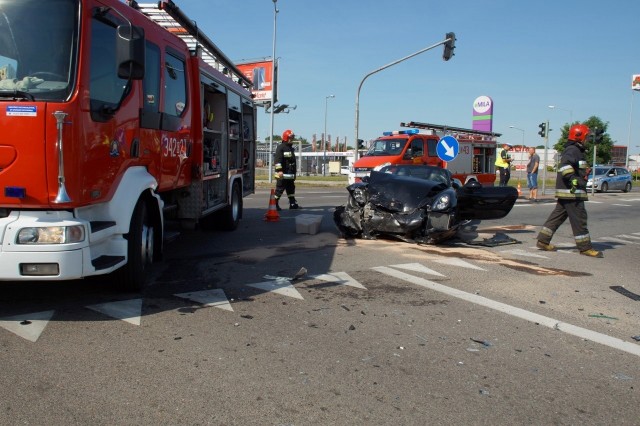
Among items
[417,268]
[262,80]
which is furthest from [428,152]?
[262,80]

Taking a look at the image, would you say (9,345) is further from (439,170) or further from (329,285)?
(439,170)

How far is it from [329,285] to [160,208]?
202 cm

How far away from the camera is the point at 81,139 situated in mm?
4238

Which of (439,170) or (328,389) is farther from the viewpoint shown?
(439,170)

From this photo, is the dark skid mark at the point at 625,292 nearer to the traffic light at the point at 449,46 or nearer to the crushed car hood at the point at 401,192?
the crushed car hood at the point at 401,192

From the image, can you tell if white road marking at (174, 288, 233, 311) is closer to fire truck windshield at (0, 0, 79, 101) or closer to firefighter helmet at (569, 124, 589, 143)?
fire truck windshield at (0, 0, 79, 101)

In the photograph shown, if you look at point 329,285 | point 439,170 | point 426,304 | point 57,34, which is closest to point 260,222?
point 439,170

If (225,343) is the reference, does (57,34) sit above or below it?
above

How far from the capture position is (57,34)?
4270mm

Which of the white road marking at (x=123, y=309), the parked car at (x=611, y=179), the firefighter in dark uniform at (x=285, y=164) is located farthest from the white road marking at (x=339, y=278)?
the parked car at (x=611, y=179)

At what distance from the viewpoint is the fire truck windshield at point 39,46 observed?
13.6ft

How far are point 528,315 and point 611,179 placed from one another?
31.9 m

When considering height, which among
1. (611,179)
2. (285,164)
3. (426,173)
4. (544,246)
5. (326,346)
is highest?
(285,164)

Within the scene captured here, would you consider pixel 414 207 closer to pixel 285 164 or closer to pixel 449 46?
pixel 285 164
